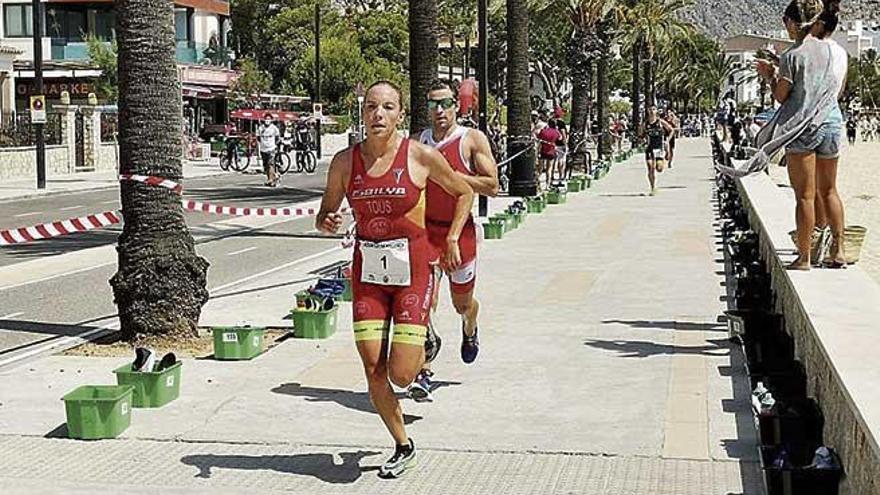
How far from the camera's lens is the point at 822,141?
→ 852 cm

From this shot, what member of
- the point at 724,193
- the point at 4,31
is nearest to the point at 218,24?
the point at 4,31

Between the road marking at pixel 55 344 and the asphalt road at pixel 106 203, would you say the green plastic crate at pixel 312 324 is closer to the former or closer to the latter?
the road marking at pixel 55 344

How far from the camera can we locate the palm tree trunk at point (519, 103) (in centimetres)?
2695

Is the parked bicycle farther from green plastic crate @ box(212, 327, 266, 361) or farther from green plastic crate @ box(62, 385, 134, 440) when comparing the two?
green plastic crate @ box(62, 385, 134, 440)

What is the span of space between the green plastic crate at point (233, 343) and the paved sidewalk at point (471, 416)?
14 centimetres

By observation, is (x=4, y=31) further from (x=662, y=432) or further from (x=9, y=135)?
(x=662, y=432)

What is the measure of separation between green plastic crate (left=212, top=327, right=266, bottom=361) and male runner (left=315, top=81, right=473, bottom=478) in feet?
10.5

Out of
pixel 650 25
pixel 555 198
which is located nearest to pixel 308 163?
pixel 555 198

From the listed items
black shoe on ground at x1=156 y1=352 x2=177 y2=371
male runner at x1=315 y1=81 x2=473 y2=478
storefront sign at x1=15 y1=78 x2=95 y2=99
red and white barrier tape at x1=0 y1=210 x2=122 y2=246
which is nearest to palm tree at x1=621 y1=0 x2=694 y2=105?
storefront sign at x1=15 y1=78 x2=95 y2=99

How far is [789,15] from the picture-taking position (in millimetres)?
8445

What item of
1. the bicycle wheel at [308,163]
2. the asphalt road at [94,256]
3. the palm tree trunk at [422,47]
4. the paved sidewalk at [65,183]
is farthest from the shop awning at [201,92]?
the palm tree trunk at [422,47]

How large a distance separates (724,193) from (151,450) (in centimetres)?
1566

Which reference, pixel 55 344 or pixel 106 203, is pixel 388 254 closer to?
pixel 55 344

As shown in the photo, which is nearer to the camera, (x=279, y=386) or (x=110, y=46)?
(x=279, y=386)
